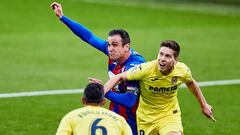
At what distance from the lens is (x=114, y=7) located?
1563 inches

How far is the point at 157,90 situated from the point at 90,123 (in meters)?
3.23

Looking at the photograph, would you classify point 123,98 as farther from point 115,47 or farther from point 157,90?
point 115,47

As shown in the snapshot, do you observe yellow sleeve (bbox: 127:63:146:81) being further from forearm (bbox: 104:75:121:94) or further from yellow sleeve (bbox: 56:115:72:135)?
yellow sleeve (bbox: 56:115:72:135)

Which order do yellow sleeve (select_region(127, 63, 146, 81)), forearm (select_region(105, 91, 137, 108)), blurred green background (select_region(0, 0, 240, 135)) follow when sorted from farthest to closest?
blurred green background (select_region(0, 0, 240, 135)) → forearm (select_region(105, 91, 137, 108)) → yellow sleeve (select_region(127, 63, 146, 81))

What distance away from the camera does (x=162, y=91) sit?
1238 cm

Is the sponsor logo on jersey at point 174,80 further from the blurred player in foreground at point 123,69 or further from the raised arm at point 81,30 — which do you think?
the raised arm at point 81,30

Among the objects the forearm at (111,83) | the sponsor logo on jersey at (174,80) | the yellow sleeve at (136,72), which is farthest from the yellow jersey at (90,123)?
the sponsor logo on jersey at (174,80)

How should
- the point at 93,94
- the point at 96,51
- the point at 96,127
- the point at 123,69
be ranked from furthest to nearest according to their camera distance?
the point at 96,51, the point at 123,69, the point at 93,94, the point at 96,127

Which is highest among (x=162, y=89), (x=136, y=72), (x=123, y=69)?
(x=123, y=69)

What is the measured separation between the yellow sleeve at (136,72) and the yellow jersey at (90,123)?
8.26 feet

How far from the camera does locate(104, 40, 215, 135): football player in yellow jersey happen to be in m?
12.1

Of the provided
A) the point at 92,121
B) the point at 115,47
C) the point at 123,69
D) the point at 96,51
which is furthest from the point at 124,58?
the point at 96,51

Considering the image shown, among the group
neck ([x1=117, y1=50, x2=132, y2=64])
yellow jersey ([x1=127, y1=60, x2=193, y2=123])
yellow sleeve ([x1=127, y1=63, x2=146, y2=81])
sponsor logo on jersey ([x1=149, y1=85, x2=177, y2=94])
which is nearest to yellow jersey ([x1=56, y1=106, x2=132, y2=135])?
yellow sleeve ([x1=127, y1=63, x2=146, y2=81])

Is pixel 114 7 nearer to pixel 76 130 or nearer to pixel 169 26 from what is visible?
pixel 169 26
